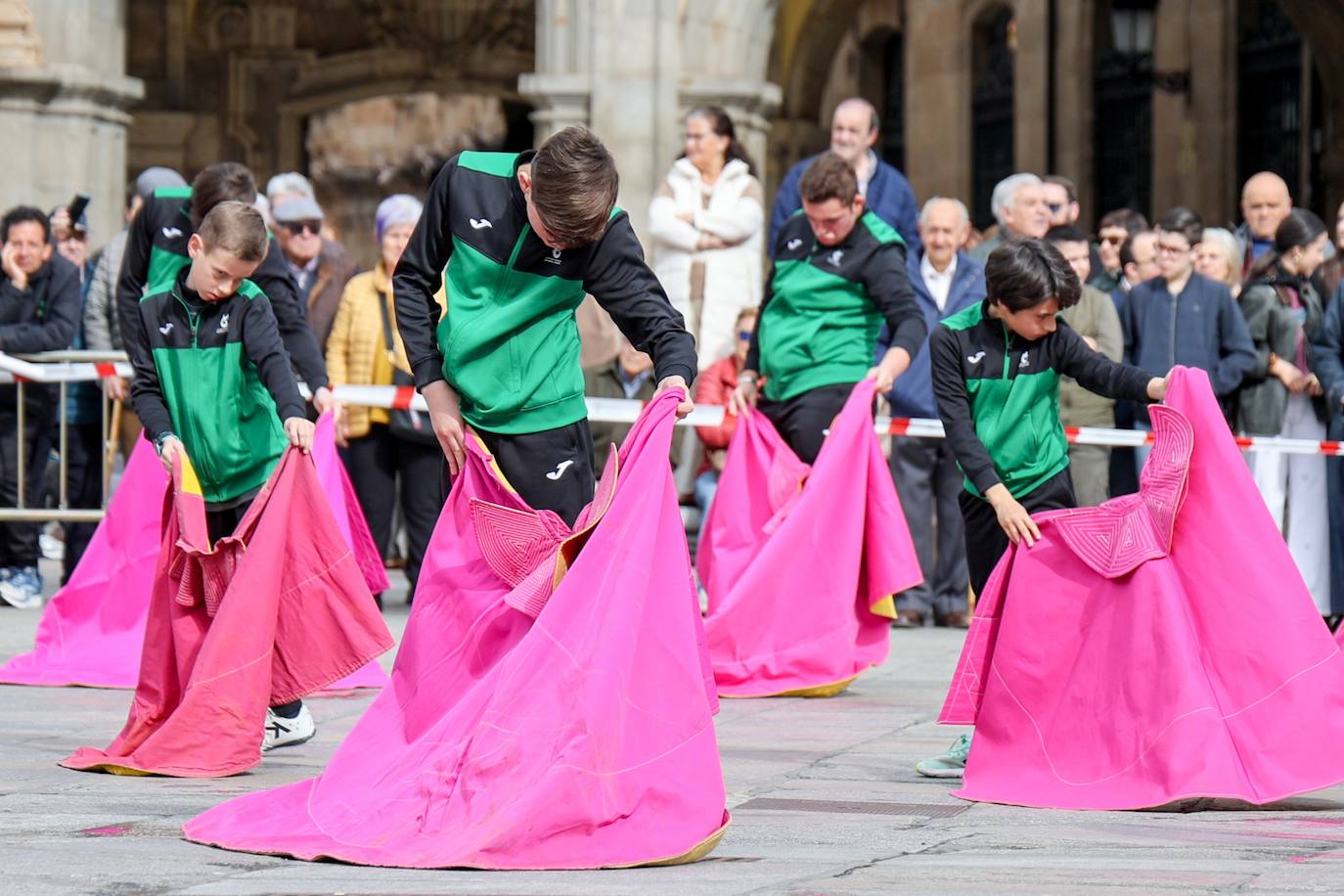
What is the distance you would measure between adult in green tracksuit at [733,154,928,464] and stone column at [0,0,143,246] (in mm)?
7784

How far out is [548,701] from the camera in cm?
552

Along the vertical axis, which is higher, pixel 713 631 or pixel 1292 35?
pixel 1292 35

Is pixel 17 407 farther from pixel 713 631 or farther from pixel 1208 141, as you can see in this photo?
pixel 1208 141

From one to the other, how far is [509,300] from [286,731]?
1.92 meters

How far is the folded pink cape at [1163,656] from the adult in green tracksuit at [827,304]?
2425 mm

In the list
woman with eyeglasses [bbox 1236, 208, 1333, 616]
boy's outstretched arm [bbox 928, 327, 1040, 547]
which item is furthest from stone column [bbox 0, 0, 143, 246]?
boy's outstretched arm [bbox 928, 327, 1040, 547]

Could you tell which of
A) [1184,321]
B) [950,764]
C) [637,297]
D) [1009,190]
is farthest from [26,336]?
[637,297]

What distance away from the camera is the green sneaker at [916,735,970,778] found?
23.0 ft

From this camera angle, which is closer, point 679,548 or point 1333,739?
point 679,548

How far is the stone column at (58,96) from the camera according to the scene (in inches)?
624

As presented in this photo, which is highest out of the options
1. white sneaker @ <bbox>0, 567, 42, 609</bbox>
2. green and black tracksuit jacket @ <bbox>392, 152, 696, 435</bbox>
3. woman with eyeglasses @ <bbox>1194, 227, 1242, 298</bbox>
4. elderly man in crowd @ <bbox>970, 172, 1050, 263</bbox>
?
elderly man in crowd @ <bbox>970, 172, 1050, 263</bbox>

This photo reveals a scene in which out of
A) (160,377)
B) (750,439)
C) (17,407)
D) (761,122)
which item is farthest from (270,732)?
(761,122)

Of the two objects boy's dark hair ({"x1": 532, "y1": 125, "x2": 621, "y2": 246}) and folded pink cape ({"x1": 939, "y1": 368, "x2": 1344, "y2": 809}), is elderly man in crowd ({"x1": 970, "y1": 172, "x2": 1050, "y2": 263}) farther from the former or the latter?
boy's dark hair ({"x1": 532, "y1": 125, "x2": 621, "y2": 246})

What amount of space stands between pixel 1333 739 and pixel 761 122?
1048 centimetres
